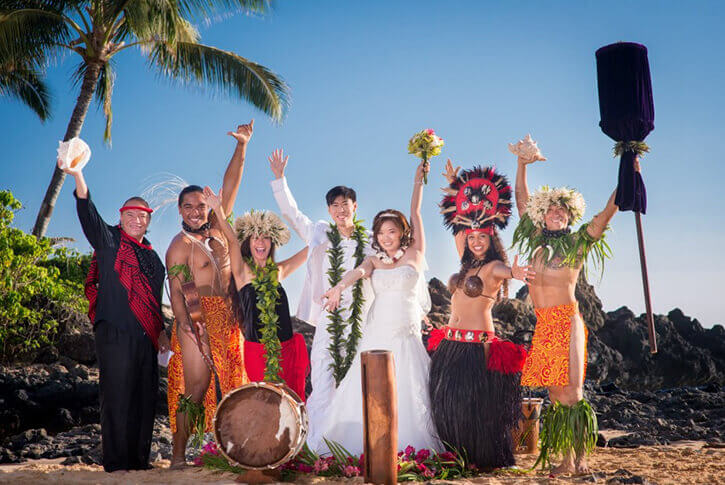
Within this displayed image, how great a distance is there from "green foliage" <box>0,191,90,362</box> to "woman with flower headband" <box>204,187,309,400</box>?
761cm

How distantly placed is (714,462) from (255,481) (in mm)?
4069

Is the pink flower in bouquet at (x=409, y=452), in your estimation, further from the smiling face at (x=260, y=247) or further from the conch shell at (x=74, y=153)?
the conch shell at (x=74, y=153)

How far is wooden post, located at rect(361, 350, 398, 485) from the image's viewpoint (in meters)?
4.46

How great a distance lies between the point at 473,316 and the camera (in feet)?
17.3

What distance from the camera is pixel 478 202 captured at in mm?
5520

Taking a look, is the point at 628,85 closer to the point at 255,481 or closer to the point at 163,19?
→ the point at 255,481

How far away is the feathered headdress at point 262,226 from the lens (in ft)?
18.7

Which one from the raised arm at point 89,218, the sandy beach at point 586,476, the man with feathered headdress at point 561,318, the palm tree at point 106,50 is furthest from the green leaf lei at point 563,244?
the palm tree at point 106,50

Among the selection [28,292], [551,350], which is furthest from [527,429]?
[28,292]

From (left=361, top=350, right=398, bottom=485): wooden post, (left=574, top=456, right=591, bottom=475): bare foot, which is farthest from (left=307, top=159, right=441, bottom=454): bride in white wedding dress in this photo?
(left=574, top=456, right=591, bottom=475): bare foot

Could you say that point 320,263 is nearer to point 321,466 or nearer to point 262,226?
point 262,226

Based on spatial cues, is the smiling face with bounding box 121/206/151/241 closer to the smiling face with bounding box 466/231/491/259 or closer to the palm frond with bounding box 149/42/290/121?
the smiling face with bounding box 466/231/491/259

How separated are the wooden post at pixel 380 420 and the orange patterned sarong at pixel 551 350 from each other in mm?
1333

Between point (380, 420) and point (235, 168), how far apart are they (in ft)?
8.83
